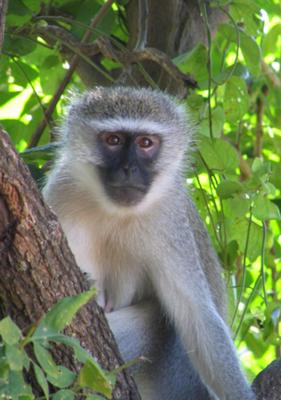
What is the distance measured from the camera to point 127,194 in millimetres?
4129

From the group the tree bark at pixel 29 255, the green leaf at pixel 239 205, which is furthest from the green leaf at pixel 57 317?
the green leaf at pixel 239 205

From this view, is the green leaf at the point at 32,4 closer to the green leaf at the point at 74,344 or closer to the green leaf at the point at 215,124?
the green leaf at the point at 215,124

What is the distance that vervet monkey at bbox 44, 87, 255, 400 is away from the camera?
13.7 ft

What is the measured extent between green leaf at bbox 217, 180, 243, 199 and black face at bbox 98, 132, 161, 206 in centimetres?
35

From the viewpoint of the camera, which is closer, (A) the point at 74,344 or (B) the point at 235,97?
(A) the point at 74,344

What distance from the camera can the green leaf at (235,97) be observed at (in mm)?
4680

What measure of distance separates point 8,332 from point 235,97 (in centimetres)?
291

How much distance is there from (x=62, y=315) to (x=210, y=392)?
2.21 metres

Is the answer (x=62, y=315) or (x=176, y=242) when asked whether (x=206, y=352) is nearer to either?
(x=176, y=242)

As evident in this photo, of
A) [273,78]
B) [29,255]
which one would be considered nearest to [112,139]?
[29,255]

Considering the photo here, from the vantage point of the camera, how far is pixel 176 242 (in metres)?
4.25

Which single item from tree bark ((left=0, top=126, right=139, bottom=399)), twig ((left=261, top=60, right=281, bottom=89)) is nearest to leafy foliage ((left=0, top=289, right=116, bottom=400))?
tree bark ((left=0, top=126, right=139, bottom=399))

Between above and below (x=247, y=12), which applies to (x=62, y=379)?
below

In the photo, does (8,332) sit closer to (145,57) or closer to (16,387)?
(16,387)
